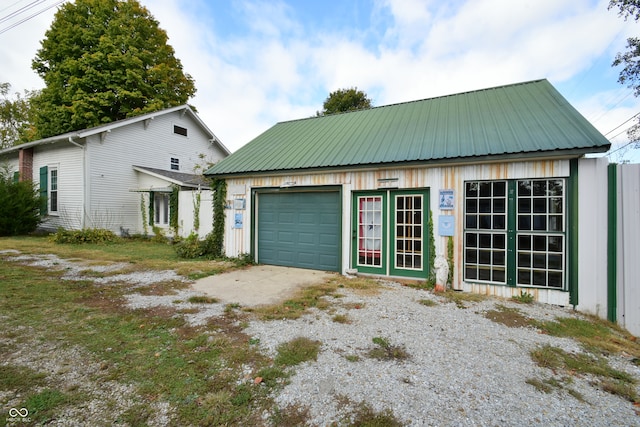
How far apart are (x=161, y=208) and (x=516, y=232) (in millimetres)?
13674

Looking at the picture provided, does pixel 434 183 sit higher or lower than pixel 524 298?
higher

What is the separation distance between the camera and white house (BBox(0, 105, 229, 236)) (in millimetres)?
12375

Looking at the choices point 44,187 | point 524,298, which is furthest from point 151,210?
point 524,298

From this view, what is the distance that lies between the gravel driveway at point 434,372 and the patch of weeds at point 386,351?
69 millimetres

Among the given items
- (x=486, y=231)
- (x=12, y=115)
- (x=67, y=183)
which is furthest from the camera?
(x=12, y=115)

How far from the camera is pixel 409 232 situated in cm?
651

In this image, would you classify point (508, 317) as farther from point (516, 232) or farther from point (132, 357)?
point (132, 357)

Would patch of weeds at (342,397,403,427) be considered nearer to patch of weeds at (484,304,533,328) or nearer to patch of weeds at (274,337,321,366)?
patch of weeds at (274,337,321,366)

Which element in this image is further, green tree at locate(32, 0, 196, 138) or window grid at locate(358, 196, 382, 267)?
green tree at locate(32, 0, 196, 138)

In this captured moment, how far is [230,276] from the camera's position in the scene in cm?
699

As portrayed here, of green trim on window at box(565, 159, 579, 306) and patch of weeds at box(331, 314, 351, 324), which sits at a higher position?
green trim on window at box(565, 159, 579, 306)

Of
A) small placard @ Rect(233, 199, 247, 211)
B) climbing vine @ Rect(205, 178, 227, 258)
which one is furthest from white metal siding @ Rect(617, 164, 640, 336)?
climbing vine @ Rect(205, 178, 227, 258)

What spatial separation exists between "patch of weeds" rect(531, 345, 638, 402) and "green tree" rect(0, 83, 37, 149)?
3891cm

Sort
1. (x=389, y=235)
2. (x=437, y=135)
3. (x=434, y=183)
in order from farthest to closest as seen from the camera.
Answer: (x=437, y=135)
(x=389, y=235)
(x=434, y=183)
